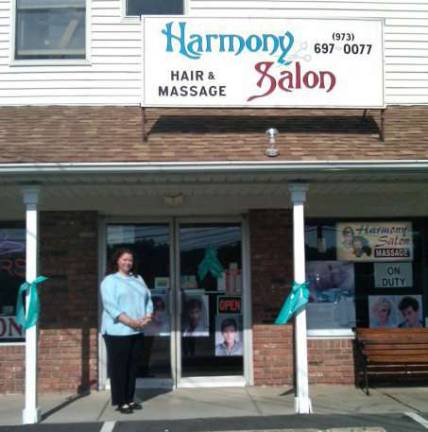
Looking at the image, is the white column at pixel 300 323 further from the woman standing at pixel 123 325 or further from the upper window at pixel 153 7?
the upper window at pixel 153 7

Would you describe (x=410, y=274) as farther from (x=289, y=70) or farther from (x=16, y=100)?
(x=16, y=100)

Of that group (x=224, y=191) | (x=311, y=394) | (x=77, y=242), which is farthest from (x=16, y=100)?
(x=311, y=394)

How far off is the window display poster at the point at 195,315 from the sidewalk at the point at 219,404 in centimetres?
75

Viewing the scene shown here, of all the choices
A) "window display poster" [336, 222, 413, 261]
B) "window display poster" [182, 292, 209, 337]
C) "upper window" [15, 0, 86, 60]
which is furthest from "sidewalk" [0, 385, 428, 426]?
"upper window" [15, 0, 86, 60]

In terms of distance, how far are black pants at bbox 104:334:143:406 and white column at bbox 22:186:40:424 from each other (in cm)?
78

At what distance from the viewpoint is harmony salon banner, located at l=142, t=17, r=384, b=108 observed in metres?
8.23

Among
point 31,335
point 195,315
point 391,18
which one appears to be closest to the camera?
point 31,335

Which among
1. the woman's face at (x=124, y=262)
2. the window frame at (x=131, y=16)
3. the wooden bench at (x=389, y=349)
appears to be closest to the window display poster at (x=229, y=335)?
the wooden bench at (x=389, y=349)

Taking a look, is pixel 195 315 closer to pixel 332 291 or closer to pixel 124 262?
pixel 332 291

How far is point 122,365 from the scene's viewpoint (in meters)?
7.29

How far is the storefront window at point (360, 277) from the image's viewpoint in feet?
30.3

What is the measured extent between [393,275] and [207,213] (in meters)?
2.61

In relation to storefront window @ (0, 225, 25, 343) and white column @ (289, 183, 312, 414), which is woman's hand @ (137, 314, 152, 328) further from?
storefront window @ (0, 225, 25, 343)

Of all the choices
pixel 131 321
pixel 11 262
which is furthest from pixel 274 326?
pixel 11 262
